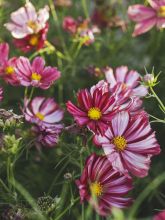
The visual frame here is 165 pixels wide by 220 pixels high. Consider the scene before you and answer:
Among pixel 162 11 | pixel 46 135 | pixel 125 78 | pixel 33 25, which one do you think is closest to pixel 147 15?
pixel 162 11

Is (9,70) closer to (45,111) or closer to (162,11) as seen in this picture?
(45,111)

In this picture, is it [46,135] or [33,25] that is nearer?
[46,135]

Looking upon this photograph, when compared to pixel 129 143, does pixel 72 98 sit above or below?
above

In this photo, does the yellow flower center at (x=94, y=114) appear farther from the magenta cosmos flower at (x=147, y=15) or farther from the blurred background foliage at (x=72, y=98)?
the magenta cosmos flower at (x=147, y=15)

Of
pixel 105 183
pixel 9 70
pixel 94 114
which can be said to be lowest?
pixel 105 183

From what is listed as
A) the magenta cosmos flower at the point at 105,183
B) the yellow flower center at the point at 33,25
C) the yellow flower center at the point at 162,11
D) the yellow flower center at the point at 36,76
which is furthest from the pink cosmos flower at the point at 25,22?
the magenta cosmos flower at the point at 105,183

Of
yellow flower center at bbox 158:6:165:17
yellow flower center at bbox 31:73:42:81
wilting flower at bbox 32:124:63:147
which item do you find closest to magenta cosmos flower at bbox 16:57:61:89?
yellow flower center at bbox 31:73:42:81

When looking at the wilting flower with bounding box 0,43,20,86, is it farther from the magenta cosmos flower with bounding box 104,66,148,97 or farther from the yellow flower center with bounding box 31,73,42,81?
the magenta cosmos flower with bounding box 104,66,148,97
